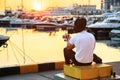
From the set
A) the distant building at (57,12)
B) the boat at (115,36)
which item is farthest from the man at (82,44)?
the distant building at (57,12)

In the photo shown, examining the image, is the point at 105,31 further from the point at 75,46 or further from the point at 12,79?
the point at 75,46

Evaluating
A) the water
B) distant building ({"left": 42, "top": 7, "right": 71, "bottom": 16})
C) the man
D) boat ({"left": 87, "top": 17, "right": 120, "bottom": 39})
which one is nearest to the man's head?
the man

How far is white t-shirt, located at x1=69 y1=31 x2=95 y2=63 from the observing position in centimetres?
707

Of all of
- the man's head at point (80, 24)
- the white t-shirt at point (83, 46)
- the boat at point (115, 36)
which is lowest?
the boat at point (115, 36)

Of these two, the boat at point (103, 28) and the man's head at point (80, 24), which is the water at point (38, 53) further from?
the boat at point (103, 28)

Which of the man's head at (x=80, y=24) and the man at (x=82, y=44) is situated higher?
the man's head at (x=80, y=24)

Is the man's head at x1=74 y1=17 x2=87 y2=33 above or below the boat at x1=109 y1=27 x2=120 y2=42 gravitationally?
above

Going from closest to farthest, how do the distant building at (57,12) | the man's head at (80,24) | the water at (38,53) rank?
the man's head at (80,24), the water at (38,53), the distant building at (57,12)

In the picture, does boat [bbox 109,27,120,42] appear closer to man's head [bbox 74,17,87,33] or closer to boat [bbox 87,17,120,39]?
boat [bbox 87,17,120,39]

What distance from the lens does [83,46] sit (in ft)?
23.2

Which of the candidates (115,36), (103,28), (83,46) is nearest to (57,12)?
(103,28)

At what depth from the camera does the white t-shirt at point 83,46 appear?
7070 mm

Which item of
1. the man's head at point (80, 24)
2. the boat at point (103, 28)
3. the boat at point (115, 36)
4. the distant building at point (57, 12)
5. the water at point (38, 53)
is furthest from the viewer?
the distant building at point (57, 12)

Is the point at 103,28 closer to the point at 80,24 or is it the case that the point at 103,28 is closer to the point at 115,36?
the point at 115,36
